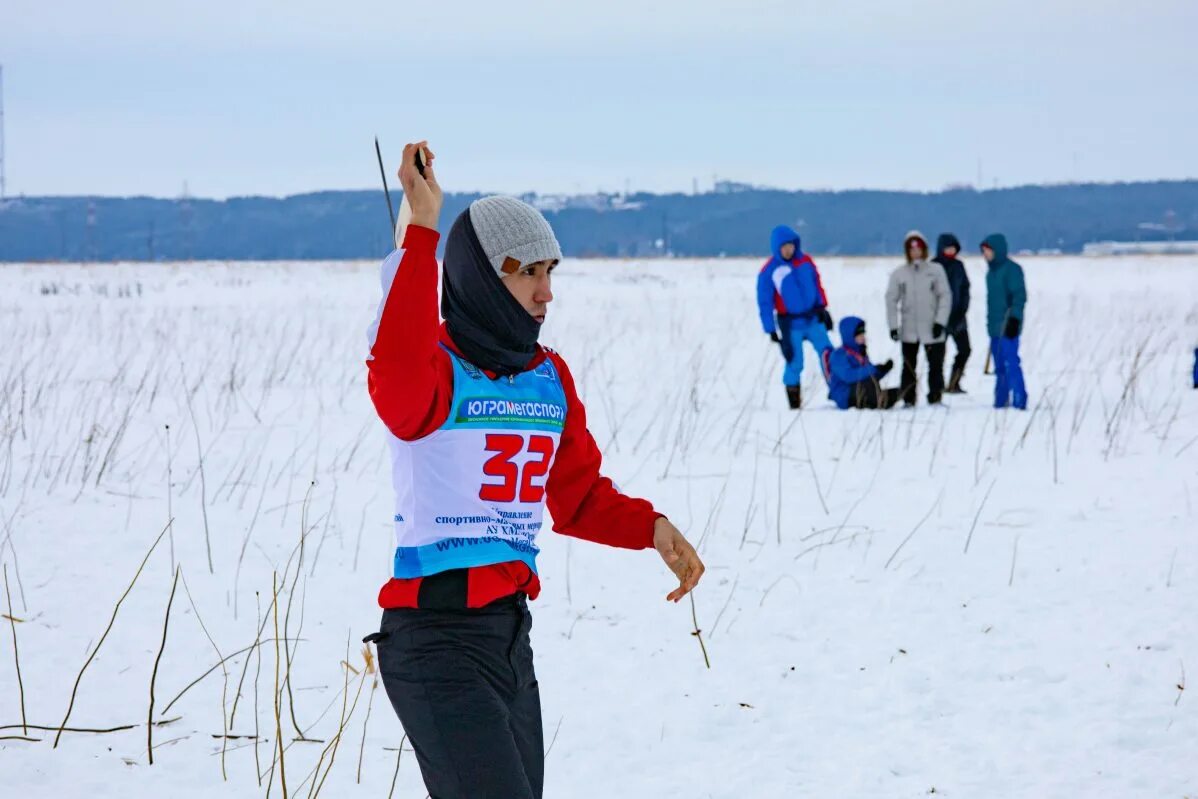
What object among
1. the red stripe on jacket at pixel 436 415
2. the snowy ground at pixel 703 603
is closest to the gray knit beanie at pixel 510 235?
the red stripe on jacket at pixel 436 415

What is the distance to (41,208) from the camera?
152 metres

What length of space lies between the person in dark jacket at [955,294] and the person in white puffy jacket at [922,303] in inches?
23.1

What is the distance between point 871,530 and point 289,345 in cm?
1102

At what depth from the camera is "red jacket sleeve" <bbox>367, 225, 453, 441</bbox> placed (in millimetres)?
1926

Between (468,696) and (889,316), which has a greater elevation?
(889,316)

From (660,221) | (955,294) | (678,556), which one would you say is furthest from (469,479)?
(660,221)

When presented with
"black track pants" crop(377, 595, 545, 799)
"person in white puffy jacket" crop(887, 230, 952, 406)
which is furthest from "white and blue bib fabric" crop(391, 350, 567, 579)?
"person in white puffy jacket" crop(887, 230, 952, 406)

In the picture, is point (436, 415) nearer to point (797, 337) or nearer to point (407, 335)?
point (407, 335)

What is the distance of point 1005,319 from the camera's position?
430 inches

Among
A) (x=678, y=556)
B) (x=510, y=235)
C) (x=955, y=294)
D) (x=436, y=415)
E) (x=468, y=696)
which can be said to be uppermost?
(x=510, y=235)

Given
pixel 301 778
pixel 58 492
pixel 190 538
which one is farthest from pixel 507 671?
pixel 58 492

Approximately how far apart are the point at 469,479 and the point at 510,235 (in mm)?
483

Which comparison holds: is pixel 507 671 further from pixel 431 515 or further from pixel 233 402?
pixel 233 402

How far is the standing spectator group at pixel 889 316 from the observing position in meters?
10.9
